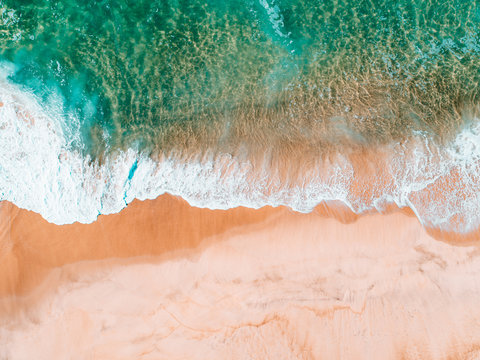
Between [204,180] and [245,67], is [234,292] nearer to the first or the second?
[204,180]

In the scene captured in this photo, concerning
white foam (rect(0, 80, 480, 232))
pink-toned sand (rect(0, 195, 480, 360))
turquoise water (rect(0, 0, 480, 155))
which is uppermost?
turquoise water (rect(0, 0, 480, 155))

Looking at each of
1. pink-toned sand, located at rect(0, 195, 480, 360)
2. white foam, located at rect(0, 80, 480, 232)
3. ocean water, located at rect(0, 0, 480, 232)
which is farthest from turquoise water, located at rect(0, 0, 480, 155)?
pink-toned sand, located at rect(0, 195, 480, 360)

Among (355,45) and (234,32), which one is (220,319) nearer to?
(234,32)

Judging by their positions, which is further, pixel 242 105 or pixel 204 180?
pixel 242 105

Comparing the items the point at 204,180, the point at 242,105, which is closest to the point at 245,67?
the point at 242,105

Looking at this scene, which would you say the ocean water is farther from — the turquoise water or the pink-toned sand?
the pink-toned sand

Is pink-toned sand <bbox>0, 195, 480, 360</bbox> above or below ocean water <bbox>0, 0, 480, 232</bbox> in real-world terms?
below

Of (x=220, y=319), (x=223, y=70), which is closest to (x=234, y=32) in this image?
(x=223, y=70)
